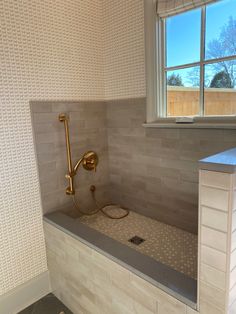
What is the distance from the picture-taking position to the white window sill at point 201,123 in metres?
1.43

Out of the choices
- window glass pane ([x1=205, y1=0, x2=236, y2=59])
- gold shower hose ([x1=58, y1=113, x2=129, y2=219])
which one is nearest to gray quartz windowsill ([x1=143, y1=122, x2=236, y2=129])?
window glass pane ([x1=205, y1=0, x2=236, y2=59])

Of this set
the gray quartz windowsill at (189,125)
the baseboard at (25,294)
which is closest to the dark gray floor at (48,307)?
the baseboard at (25,294)

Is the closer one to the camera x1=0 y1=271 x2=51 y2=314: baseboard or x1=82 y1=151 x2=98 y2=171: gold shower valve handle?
x1=0 y1=271 x2=51 y2=314: baseboard

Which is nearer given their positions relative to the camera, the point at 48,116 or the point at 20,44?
the point at 20,44

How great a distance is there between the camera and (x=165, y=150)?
1.78 metres

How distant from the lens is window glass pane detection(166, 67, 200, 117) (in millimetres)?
1625

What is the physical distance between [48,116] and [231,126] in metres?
1.25

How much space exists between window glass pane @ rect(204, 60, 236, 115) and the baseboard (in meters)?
1.76

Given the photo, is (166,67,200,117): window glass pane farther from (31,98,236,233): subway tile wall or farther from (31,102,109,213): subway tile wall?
(31,102,109,213): subway tile wall

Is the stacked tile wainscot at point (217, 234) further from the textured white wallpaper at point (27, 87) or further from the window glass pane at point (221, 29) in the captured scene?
the textured white wallpaper at point (27, 87)

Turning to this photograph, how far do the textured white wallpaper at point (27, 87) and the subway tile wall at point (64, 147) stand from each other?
0.22 ft

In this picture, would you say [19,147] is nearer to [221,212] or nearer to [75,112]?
[75,112]

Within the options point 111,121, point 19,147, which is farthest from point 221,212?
point 111,121

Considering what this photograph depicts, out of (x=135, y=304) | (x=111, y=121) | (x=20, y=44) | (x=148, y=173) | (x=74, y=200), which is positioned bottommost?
(x=135, y=304)
